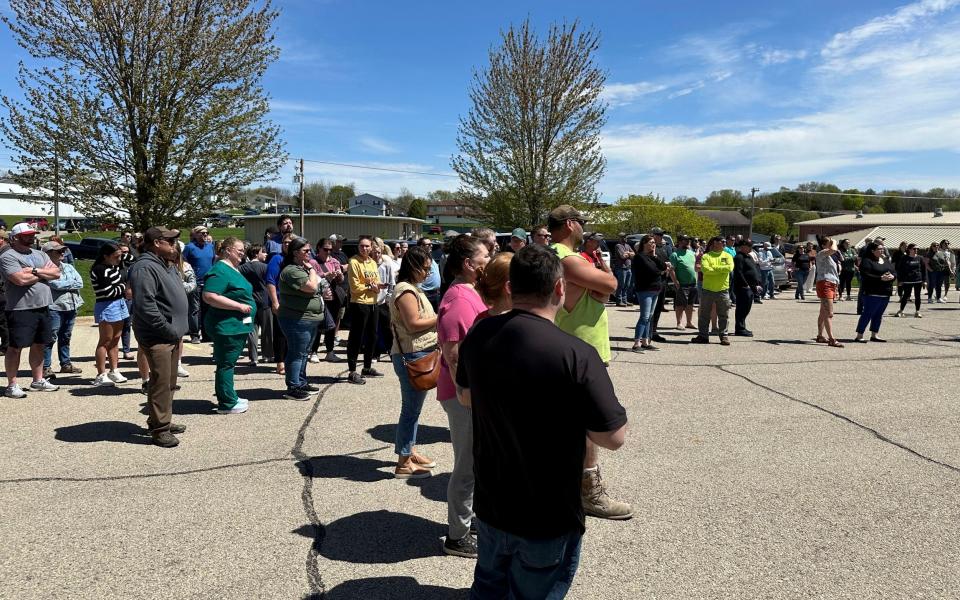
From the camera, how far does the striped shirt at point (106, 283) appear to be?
23.9ft

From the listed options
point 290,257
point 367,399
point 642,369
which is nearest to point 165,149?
point 290,257

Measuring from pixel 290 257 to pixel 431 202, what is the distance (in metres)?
141

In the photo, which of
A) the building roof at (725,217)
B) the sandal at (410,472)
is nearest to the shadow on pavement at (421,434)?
the sandal at (410,472)

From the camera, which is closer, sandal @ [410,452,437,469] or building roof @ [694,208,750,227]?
sandal @ [410,452,437,469]

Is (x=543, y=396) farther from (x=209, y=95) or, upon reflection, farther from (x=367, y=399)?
(x=209, y=95)

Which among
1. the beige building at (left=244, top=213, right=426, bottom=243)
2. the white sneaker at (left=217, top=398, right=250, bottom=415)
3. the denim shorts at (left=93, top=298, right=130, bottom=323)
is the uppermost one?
the beige building at (left=244, top=213, right=426, bottom=243)

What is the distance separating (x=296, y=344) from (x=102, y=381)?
251cm

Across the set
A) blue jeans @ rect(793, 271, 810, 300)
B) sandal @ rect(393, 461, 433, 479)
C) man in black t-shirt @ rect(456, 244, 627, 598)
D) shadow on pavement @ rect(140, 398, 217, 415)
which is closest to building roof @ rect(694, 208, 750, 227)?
blue jeans @ rect(793, 271, 810, 300)

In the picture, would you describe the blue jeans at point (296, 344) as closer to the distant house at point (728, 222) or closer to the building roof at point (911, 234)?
the building roof at point (911, 234)

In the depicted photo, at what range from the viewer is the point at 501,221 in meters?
23.8

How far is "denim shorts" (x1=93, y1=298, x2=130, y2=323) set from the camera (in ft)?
23.7

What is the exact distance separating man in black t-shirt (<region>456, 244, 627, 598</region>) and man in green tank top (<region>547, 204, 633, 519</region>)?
1.61 meters

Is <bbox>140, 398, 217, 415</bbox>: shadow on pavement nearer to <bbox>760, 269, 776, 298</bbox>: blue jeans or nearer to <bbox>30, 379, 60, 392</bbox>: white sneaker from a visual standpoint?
<bbox>30, 379, 60, 392</bbox>: white sneaker

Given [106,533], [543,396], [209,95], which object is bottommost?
[106,533]
